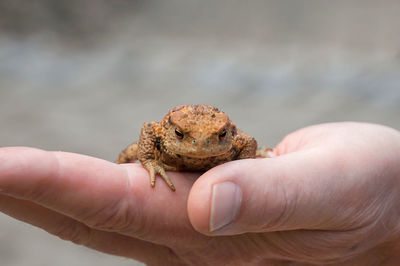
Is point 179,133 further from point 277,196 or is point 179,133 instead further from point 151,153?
point 277,196

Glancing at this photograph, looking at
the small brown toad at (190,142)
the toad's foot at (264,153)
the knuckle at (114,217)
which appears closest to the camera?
the knuckle at (114,217)

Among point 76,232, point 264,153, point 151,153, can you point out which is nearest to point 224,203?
point 151,153

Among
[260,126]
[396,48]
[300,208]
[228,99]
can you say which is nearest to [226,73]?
[228,99]

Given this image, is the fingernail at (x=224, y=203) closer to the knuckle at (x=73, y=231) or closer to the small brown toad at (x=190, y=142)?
the small brown toad at (x=190, y=142)

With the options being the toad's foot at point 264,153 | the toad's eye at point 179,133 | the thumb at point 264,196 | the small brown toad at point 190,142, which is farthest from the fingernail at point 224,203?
the toad's foot at point 264,153

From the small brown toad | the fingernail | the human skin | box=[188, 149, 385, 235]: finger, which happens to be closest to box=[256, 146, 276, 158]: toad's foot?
the human skin

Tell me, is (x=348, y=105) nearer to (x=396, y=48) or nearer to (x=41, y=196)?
(x=396, y=48)
